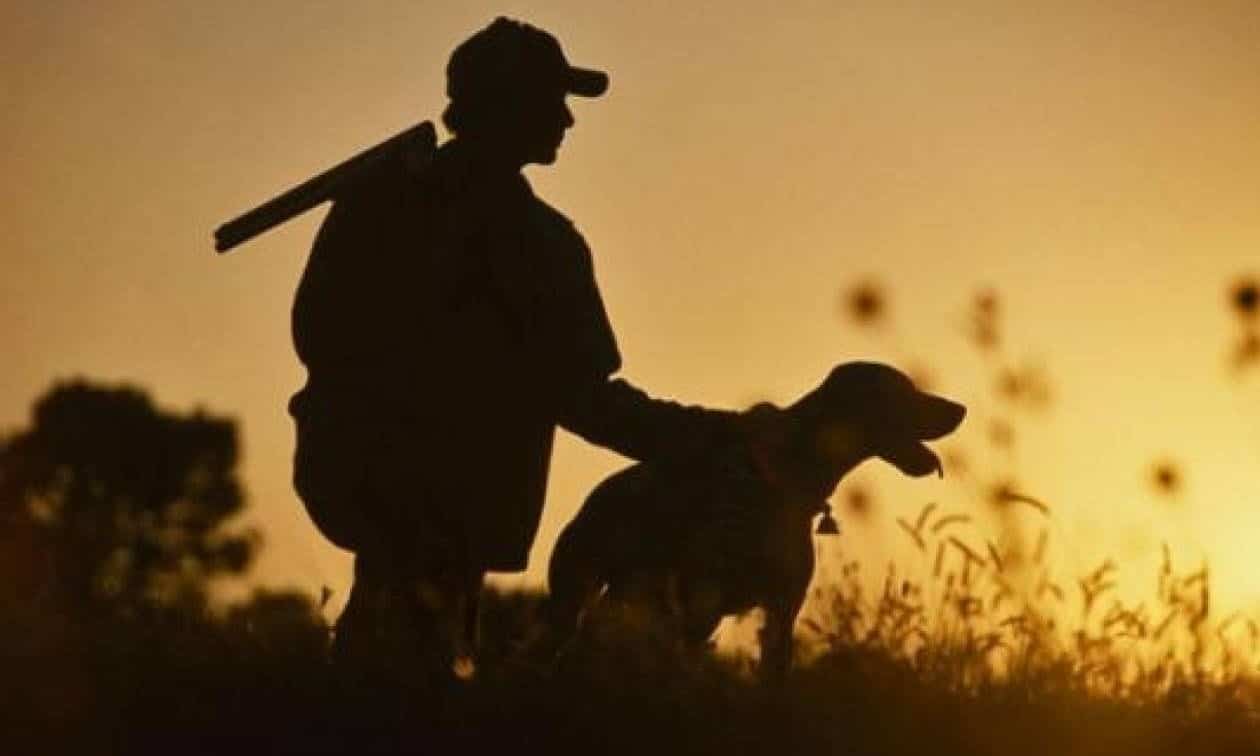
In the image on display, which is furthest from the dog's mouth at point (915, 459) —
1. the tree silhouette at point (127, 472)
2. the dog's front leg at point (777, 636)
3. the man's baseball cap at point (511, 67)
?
the tree silhouette at point (127, 472)

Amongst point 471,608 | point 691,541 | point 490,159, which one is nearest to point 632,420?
point 471,608

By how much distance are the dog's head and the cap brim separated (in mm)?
2920

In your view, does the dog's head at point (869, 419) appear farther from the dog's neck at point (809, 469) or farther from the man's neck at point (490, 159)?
the man's neck at point (490, 159)

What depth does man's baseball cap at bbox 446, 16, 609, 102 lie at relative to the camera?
1200 cm

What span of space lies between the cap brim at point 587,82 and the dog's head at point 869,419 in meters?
2.92

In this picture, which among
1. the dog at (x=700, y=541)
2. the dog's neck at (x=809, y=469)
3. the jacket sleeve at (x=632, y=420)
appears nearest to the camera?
the jacket sleeve at (x=632, y=420)

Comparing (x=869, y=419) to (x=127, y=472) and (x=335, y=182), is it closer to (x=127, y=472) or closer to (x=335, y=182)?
(x=335, y=182)

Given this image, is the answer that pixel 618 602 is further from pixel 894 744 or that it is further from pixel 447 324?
pixel 894 744

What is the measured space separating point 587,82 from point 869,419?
3250mm

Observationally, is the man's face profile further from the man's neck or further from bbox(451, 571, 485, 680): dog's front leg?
bbox(451, 571, 485, 680): dog's front leg

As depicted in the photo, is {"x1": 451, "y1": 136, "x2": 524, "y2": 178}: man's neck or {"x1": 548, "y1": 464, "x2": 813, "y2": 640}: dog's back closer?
{"x1": 451, "y1": 136, "x2": 524, "y2": 178}: man's neck

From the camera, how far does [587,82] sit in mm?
12164

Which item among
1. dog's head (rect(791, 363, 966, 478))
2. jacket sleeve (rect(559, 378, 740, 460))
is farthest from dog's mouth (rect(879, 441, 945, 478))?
jacket sleeve (rect(559, 378, 740, 460))

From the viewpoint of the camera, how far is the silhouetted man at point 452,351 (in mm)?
11914
